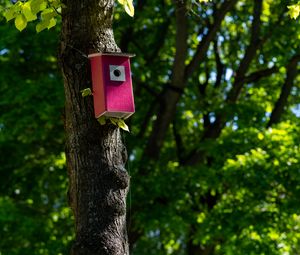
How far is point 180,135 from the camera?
13.6 metres

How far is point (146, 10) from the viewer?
37.8ft

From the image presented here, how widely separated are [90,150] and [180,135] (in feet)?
31.4

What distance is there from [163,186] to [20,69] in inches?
124

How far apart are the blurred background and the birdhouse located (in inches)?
170

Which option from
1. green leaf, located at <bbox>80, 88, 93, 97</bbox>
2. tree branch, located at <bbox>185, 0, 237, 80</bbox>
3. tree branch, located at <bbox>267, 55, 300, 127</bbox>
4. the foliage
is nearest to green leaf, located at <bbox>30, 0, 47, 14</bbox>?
the foliage

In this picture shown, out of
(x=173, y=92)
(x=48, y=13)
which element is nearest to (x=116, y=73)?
(x=48, y=13)

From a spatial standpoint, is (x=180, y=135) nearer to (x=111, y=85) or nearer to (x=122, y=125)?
(x=111, y=85)

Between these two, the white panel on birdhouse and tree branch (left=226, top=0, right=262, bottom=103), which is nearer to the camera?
the white panel on birdhouse

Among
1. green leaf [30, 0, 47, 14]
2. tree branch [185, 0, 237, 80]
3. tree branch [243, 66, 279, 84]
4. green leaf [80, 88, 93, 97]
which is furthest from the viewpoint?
tree branch [243, 66, 279, 84]

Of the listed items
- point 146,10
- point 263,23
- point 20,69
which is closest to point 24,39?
point 20,69

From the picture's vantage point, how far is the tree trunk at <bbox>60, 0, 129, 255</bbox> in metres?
3.97

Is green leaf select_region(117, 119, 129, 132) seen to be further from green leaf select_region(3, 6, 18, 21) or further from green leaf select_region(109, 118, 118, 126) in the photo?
green leaf select_region(3, 6, 18, 21)

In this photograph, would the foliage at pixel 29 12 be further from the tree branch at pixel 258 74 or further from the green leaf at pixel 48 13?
the tree branch at pixel 258 74

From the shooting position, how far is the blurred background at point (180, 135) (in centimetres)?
923
